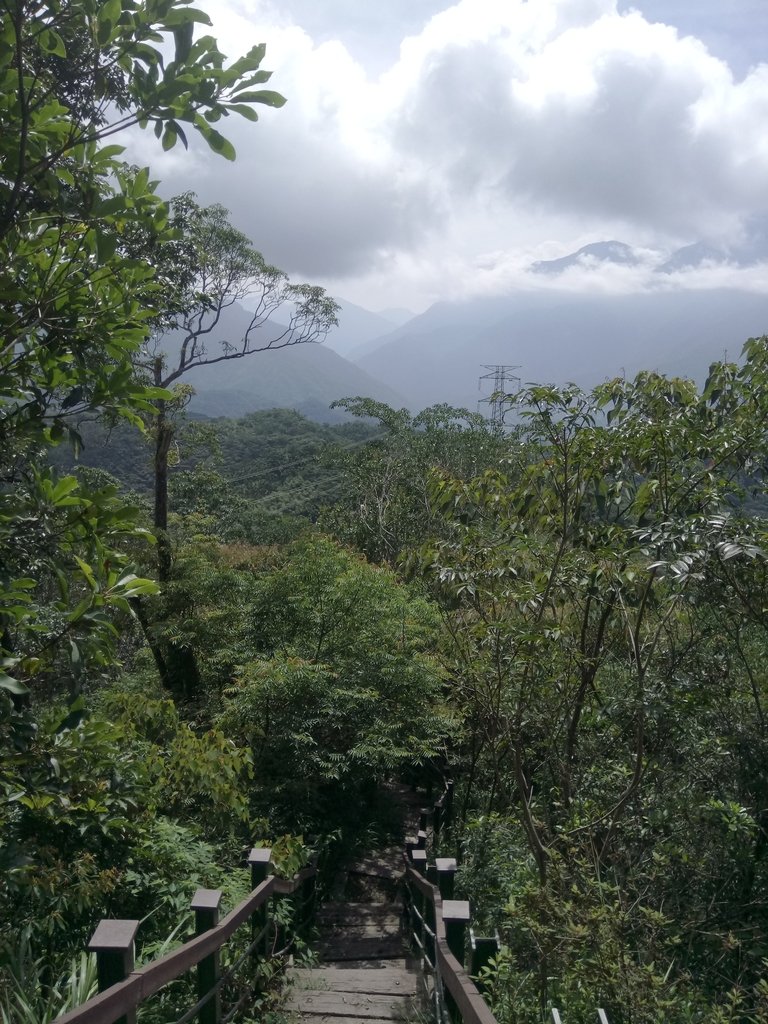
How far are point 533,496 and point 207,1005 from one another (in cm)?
327

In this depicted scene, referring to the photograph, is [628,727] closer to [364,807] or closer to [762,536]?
[762,536]

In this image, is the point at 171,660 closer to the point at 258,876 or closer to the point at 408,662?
the point at 408,662

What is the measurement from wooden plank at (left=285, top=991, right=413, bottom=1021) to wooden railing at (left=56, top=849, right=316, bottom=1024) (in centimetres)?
34

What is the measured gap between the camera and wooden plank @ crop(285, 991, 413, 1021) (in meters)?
4.38

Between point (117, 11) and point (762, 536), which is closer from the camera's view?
point (117, 11)

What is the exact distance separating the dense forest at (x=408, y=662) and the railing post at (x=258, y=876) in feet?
0.63

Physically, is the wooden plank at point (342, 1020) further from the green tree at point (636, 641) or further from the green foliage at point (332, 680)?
the green foliage at point (332, 680)

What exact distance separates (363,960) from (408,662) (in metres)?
3.07

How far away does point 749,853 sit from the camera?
169 inches

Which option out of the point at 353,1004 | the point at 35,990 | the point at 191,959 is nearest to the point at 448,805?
the point at 353,1004

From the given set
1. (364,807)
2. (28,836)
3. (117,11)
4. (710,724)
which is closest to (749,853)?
(710,724)

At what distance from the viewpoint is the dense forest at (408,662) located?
7.56ft

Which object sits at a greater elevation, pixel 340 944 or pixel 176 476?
pixel 176 476

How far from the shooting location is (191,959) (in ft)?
9.27
